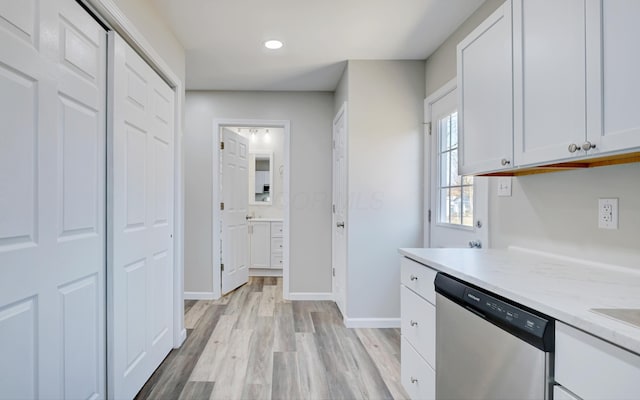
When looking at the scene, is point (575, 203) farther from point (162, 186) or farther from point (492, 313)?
point (162, 186)

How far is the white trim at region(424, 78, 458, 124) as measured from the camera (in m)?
2.67

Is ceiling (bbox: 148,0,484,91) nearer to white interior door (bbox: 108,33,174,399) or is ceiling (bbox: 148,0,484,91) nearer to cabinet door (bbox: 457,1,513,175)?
white interior door (bbox: 108,33,174,399)

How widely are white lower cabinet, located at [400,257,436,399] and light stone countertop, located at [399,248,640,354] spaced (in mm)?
104

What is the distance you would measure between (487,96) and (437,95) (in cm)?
129

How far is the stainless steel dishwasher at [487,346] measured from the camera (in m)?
0.94

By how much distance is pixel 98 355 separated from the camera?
1675 mm

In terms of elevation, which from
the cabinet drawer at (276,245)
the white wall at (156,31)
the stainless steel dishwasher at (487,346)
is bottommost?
the cabinet drawer at (276,245)

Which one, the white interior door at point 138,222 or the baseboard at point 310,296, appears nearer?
the white interior door at point 138,222

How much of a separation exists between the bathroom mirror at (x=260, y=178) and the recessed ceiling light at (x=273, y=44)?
2821mm

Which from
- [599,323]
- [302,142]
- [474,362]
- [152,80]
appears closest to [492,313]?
[474,362]

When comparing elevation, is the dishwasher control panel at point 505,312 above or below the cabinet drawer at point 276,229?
above

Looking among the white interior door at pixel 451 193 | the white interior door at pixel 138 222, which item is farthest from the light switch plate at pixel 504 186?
the white interior door at pixel 138 222

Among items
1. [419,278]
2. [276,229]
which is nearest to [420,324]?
[419,278]

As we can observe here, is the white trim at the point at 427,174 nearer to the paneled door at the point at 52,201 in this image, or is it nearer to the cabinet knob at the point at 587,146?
the cabinet knob at the point at 587,146
